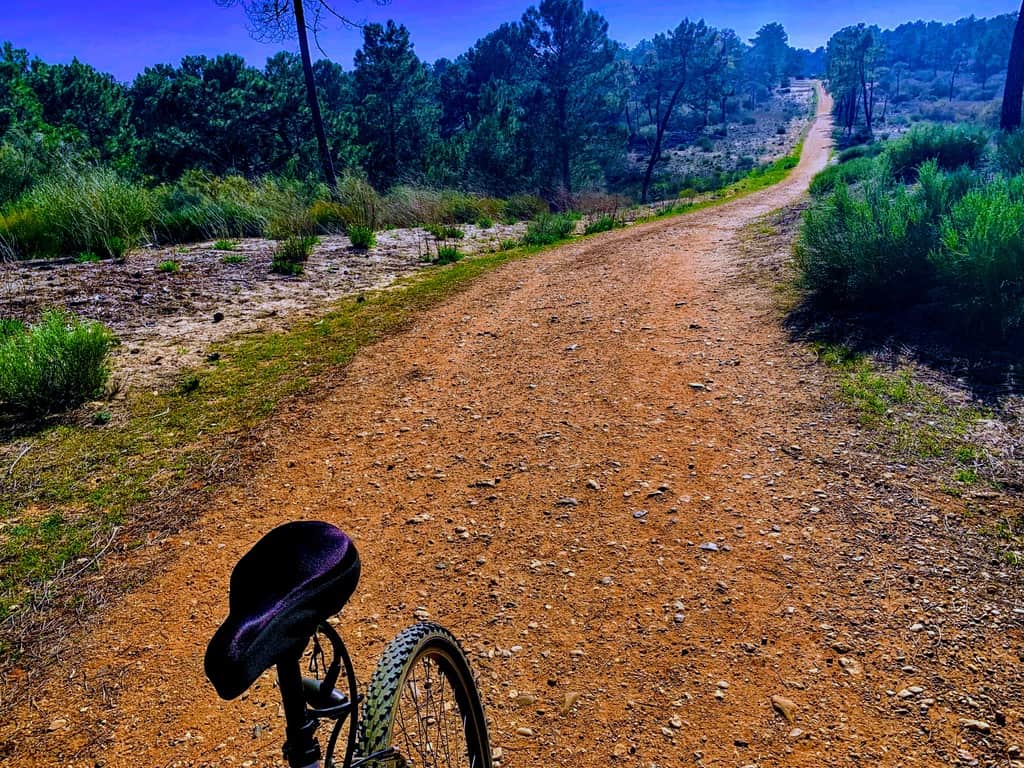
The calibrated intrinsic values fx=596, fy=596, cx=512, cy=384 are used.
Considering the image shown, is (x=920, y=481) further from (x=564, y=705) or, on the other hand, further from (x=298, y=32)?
(x=298, y=32)

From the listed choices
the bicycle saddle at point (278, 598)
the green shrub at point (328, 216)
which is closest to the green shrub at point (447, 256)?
the green shrub at point (328, 216)

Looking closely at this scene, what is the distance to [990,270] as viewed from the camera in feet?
15.4

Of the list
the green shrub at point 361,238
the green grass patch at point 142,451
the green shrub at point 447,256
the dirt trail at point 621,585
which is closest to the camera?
the dirt trail at point 621,585

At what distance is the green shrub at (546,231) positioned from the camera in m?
12.4

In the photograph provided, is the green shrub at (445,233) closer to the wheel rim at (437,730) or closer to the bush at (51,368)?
the bush at (51,368)

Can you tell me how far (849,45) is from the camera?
59.0 meters

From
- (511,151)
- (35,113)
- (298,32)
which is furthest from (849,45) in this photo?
(35,113)

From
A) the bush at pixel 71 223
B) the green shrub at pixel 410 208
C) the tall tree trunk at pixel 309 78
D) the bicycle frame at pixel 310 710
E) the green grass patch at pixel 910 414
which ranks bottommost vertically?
the green grass patch at pixel 910 414

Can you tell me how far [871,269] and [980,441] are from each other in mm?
2624

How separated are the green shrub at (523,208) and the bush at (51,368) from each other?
13254mm

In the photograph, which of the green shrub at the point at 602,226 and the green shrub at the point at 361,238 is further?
the green shrub at the point at 602,226

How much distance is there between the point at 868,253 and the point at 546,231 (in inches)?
320

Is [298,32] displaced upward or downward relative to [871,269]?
upward

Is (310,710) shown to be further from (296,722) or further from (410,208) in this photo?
(410,208)
